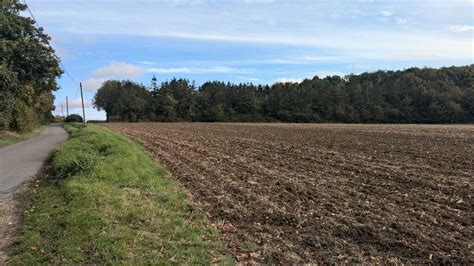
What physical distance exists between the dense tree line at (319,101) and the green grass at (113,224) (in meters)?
90.8

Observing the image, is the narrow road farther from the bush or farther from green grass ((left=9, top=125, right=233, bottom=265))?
the bush

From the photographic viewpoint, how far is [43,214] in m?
8.27

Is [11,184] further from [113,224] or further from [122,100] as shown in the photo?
[122,100]

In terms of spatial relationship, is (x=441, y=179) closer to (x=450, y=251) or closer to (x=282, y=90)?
(x=450, y=251)

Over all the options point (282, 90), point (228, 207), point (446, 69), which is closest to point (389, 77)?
point (446, 69)

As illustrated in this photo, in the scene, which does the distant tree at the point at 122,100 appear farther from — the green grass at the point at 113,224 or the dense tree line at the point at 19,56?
the green grass at the point at 113,224

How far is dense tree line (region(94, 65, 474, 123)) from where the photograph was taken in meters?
93.2

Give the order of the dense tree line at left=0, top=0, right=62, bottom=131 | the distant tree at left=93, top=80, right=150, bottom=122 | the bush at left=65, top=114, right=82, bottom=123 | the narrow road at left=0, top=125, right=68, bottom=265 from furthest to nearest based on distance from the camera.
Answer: the distant tree at left=93, top=80, right=150, bottom=122
the bush at left=65, top=114, right=82, bottom=123
the dense tree line at left=0, top=0, right=62, bottom=131
the narrow road at left=0, top=125, right=68, bottom=265

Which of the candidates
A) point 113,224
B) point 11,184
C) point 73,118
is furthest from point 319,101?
point 113,224

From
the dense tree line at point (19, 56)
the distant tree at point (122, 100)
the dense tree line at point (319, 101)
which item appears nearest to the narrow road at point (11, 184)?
the dense tree line at point (19, 56)

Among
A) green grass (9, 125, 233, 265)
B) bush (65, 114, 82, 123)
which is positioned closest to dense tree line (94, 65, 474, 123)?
bush (65, 114, 82, 123)

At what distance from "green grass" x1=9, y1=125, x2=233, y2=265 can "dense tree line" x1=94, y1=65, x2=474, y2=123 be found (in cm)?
9078

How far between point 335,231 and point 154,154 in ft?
41.4

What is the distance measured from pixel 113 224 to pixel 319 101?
10045cm
